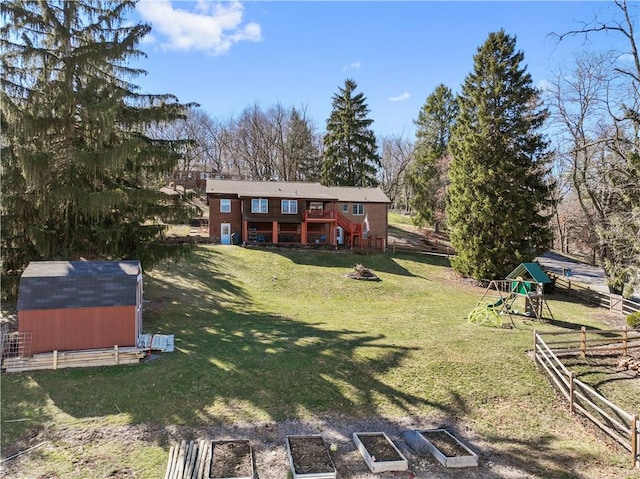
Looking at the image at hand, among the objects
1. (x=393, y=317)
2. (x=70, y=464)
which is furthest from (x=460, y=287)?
(x=70, y=464)

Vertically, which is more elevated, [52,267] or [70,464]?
[52,267]

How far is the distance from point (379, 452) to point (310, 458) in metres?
Result: 1.54

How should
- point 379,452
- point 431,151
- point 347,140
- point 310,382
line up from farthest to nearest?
point 347,140, point 431,151, point 310,382, point 379,452

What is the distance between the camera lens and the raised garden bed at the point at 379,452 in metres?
8.29

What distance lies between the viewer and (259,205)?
35.6 metres

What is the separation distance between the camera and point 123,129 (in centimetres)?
1712

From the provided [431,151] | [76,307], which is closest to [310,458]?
[76,307]

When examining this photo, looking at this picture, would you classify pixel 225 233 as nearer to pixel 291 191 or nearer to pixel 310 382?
pixel 291 191

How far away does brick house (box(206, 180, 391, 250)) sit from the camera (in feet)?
116

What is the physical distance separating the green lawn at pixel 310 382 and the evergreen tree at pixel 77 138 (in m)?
4.81

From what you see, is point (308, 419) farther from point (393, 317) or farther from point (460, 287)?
point (460, 287)

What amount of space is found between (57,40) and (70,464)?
15.8 meters

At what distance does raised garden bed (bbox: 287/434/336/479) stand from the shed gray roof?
7.69m

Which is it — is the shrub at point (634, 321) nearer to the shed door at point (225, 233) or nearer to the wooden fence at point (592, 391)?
the wooden fence at point (592, 391)
